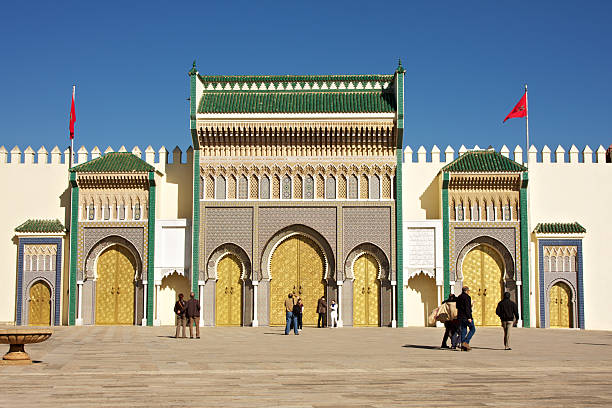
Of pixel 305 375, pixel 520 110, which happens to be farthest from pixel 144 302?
pixel 305 375

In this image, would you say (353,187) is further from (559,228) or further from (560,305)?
(560,305)

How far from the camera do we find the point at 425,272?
2573cm

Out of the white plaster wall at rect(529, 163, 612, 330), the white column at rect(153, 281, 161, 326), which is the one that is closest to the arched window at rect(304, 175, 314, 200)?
the white column at rect(153, 281, 161, 326)

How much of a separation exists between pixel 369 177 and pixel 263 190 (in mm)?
3571

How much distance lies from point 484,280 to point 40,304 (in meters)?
14.9

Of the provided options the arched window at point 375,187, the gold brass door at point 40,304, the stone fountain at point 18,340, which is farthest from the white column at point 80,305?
the stone fountain at point 18,340

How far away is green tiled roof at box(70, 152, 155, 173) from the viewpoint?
2580cm

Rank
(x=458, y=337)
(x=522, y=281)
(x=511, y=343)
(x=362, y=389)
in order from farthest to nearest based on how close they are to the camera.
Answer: (x=522, y=281), (x=511, y=343), (x=458, y=337), (x=362, y=389)

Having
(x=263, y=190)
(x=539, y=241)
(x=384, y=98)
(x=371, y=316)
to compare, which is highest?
(x=384, y=98)

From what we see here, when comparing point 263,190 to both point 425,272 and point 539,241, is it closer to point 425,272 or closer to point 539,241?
point 425,272

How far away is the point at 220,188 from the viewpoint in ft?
85.9

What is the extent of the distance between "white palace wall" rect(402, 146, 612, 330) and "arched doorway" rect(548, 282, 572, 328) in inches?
32.5

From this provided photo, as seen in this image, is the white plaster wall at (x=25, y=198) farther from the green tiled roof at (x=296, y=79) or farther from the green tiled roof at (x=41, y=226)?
the green tiled roof at (x=296, y=79)

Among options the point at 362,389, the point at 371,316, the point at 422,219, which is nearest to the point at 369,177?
the point at 422,219
